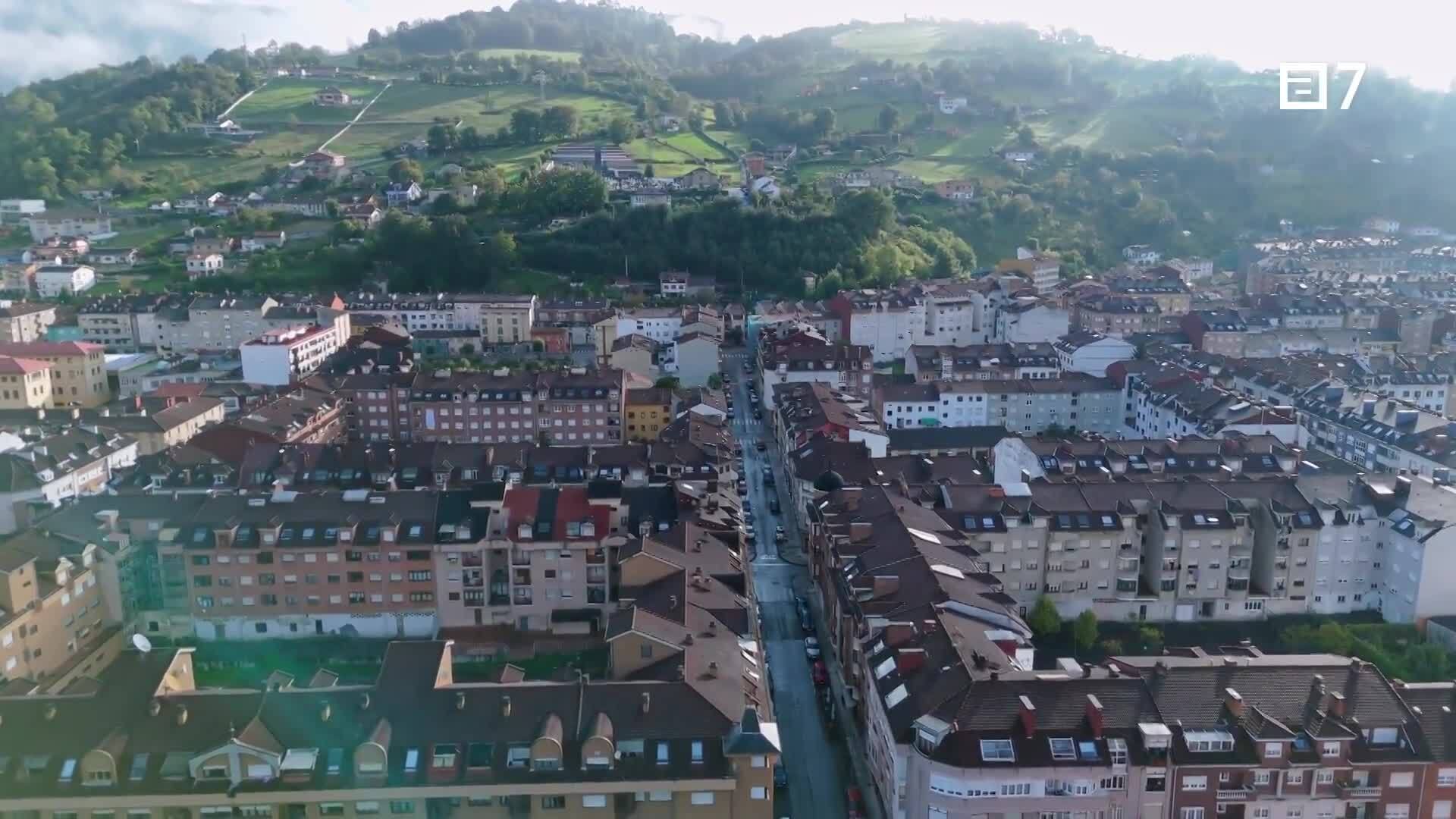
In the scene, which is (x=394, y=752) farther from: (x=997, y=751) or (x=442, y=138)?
(x=442, y=138)

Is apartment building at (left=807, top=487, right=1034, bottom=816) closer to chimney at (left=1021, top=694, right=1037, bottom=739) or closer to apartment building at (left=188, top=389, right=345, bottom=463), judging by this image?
chimney at (left=1021, top=694, right=1037, bottom=739)

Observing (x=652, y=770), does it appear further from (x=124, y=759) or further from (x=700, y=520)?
(x=700, y=520)

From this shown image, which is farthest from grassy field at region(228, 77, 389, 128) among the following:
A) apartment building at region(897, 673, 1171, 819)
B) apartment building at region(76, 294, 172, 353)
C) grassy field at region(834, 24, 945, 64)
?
apartment building at region(897, 673, 1171, 819)

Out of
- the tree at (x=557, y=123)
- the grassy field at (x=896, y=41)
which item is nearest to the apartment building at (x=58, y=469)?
the tree at (x=557, y=123)

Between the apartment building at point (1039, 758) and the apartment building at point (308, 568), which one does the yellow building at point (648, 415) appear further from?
the apartment building at point (1039, 758)

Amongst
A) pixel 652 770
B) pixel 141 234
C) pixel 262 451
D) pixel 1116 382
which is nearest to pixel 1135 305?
pixel 1116 382
